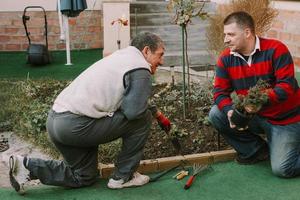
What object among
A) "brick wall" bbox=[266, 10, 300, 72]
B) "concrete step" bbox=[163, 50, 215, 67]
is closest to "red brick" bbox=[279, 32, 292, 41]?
"brick wall" bbox=[266, 10, 300, 72]

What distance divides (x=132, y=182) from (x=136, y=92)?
2.70 ft

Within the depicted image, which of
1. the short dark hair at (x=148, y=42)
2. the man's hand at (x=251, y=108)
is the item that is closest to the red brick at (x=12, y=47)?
the short dark hair at (x=148, y=42)

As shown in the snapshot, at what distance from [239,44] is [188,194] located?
129 centimetres

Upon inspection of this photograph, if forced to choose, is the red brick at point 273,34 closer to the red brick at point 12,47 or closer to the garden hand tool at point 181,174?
the garden hand tool at point 181,174

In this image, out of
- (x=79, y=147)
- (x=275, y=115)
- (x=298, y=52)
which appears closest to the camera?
(x=79, y=147)

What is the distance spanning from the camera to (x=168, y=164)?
14.2 feet

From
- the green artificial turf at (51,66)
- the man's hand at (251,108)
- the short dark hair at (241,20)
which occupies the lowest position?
the green artificial turf at (51,66)

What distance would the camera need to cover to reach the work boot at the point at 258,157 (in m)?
4.37

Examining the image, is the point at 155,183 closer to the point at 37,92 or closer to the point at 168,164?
the point at 168,164

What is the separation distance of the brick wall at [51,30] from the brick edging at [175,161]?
22.6 feet

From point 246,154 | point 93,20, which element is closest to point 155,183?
point 246,154

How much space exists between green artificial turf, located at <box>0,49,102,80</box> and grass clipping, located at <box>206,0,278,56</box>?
242 centimetres

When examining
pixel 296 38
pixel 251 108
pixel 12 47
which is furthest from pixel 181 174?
pixel 12 47

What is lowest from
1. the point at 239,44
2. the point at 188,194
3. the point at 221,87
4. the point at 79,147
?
the point at 188,194
